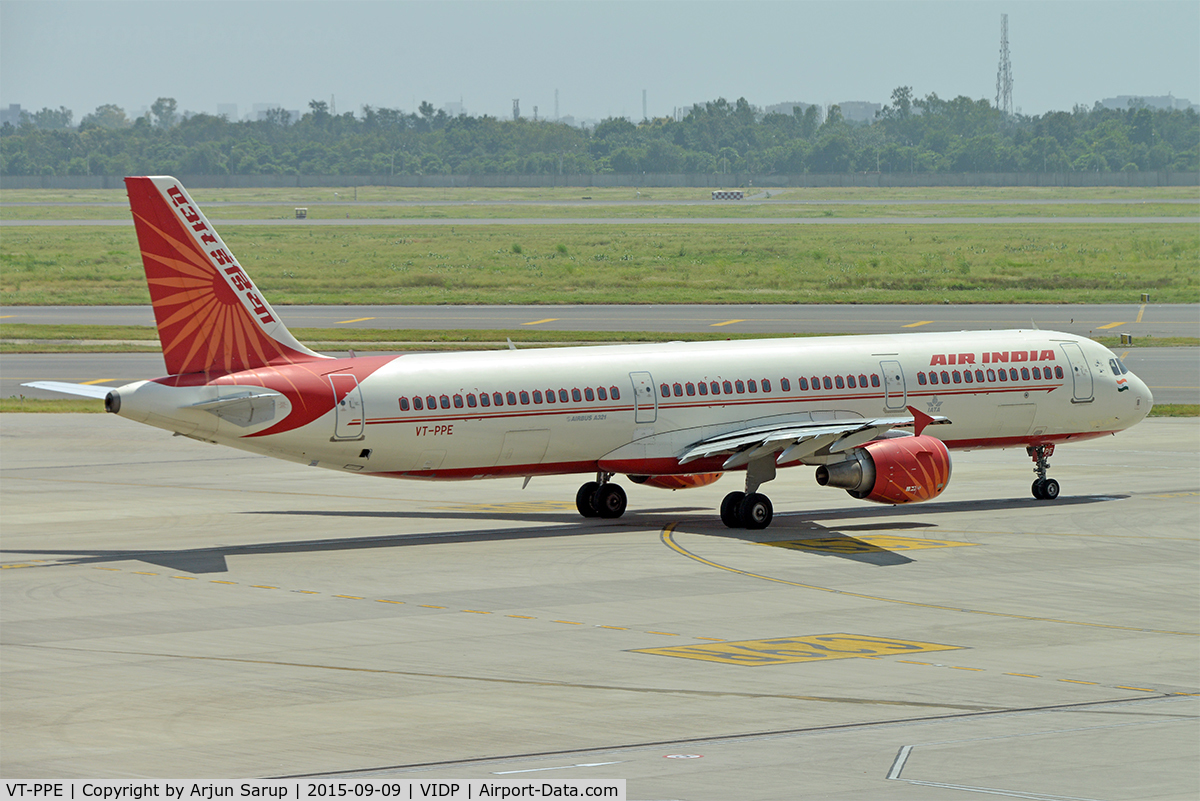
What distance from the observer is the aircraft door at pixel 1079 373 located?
41.4 meters

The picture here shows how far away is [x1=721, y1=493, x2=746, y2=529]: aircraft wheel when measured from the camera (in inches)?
1437

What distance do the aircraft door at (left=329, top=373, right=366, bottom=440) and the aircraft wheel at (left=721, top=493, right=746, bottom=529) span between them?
9005 millimetres

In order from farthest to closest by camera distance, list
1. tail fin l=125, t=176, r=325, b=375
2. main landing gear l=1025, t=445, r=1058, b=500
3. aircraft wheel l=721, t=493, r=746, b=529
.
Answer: main landing gear l=1025, t=445, r=1058, b=500
aircraft wheel l=721, t=493, r=746, b=529
tail fin l=125, t=176, r=325, b=375

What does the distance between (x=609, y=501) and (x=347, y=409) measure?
7686 millimetres

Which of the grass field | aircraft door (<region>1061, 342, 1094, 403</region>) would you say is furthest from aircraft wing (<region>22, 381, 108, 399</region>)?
the grass field

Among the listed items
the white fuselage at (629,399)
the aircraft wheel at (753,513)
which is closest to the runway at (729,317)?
the white fuselage at (629,399)

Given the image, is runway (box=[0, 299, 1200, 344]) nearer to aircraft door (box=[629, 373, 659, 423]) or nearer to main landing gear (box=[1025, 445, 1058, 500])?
main landing gear (box=[1025, 445, 1058, 500])

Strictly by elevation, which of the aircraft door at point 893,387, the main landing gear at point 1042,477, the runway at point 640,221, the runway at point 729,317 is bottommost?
the main landing gear at point 1042,477

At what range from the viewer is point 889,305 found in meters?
95.0

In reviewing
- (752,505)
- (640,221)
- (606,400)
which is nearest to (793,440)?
(752,505)

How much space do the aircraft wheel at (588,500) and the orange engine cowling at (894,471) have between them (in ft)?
19.4

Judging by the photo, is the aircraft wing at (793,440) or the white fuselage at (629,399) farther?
the aircraft wing at (793,440)

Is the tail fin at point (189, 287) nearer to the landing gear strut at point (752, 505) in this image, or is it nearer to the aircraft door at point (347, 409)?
the aircraft door at point (347, 409)

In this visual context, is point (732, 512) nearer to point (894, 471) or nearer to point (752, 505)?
point (752, 505)
